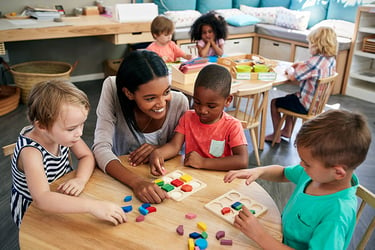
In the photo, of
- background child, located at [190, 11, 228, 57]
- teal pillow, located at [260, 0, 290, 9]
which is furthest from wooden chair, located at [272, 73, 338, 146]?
teal pillow, located at [260, 0, 290, 9]

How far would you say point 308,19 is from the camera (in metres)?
5.20

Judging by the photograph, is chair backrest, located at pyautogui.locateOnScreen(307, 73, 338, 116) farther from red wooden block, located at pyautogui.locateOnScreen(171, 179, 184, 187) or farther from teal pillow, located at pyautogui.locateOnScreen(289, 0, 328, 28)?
teal pillow, located at pyautogui.locateOnScreen(289, 0, 328, 28)

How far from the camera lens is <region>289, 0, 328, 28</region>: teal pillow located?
5133mm

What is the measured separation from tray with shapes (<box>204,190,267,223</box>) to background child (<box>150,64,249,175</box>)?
0.19 m

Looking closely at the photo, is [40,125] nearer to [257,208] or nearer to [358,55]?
[257,208]

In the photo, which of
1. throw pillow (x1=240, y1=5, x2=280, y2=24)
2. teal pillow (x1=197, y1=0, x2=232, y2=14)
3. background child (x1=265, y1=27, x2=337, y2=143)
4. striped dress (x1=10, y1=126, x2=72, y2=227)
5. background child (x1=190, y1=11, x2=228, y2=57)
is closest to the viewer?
striped dress (x1=10, y1=126, x2=72, y2=227)

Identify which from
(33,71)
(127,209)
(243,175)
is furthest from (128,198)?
(33,71)

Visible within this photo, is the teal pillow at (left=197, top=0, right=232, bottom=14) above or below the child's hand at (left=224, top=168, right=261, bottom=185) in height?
above

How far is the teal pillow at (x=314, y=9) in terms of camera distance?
5133mm

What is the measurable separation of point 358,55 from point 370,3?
2.30 ft

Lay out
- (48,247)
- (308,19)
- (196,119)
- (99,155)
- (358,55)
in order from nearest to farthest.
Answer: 1. (48,247)
2. (99,155)
3. (196,119)
4. (358,55)
5. (308,19)

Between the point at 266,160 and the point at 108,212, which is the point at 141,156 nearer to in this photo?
the point at 108,212

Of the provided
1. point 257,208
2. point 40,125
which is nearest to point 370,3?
point 257,208

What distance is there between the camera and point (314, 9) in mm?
5223
